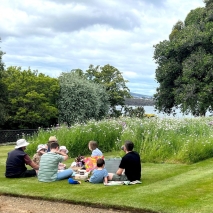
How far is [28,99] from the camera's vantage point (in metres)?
29.0

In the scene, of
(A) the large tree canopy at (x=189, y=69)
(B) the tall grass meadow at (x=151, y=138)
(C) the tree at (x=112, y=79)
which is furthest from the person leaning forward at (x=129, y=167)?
(C) the tree at (x=112, y=79)

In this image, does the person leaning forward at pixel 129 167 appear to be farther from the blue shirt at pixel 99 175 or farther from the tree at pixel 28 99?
the tree at pixel 28 99

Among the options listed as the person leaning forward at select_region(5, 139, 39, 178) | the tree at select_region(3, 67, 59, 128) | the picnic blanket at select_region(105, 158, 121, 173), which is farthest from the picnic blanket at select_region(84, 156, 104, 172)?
the tree at select_region(3, 67, 59, 128)

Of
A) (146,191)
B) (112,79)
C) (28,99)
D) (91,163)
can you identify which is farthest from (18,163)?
(112,79)

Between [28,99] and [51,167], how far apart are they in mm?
20393

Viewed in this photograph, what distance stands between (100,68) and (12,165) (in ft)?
116

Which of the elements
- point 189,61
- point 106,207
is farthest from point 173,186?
point 189,61

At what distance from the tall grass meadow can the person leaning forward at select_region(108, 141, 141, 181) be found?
3491 mm

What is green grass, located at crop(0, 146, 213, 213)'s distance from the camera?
A: 6.76 m

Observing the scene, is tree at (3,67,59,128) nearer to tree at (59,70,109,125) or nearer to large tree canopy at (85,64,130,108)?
tree at (59,70,109,125)

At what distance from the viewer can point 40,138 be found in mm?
16188

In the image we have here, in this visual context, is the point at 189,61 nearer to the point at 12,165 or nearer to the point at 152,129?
the point at 152,129

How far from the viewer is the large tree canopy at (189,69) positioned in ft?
88.6

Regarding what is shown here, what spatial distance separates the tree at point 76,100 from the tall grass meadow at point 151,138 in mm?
16270
